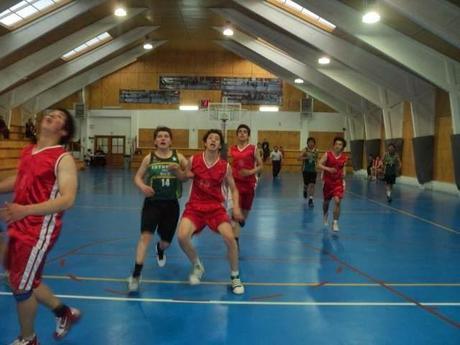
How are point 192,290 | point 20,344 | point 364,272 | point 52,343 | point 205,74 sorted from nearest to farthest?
point 20,344, point 52,343, point 192,290, point 364,272, point 205,74

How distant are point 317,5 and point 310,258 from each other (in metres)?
11.4

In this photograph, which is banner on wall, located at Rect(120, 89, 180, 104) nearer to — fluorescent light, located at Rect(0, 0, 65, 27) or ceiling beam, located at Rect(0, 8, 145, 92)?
ceiling beam, located at Rect(0, 8, 145, 92)

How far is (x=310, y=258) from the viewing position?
23.2ft

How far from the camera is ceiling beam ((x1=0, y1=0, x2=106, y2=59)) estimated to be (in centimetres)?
1877

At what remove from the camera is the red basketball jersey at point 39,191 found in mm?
3312

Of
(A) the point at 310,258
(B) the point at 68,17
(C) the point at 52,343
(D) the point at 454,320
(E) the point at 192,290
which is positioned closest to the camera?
(C) the point at 52,343

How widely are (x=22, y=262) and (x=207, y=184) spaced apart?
256 centimetres

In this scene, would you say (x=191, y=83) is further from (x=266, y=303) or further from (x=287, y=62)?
(x=266, y=303)

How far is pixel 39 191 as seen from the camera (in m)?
3.37

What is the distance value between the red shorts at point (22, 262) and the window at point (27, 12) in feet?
57.0

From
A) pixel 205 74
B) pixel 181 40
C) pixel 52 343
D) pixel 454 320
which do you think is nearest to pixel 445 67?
pixel 454 320

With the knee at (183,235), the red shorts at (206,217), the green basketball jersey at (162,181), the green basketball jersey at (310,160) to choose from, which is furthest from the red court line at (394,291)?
the green basketball jersey at (310,160)

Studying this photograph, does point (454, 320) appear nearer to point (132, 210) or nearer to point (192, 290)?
point (192, 290)

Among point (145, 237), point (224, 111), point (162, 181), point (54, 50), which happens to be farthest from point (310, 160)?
point (224, 111)
